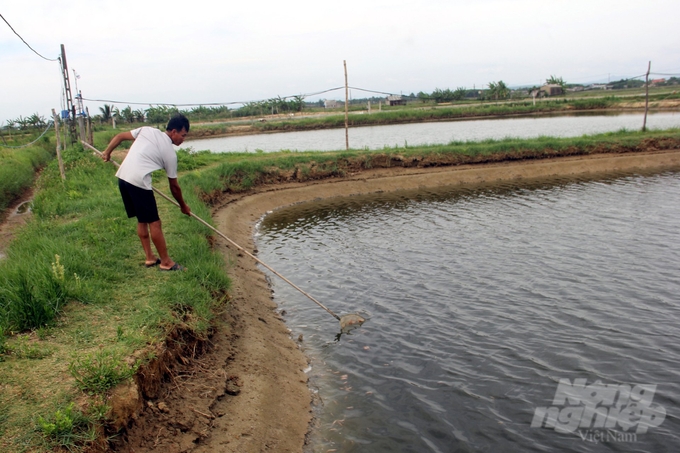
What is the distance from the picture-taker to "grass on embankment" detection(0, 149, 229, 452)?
3.19m

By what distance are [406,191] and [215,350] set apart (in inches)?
483

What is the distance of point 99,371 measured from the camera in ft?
11.6

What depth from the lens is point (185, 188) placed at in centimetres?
1136

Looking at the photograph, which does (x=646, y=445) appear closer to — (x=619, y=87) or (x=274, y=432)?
(x=274, y=432)

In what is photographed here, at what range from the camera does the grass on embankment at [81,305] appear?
3223 mm

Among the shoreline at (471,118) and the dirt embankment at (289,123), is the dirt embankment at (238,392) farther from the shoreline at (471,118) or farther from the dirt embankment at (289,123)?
the dirt embankment at (289,123)

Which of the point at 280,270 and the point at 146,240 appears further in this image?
the point at 280,270

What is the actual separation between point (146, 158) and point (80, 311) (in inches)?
76.2

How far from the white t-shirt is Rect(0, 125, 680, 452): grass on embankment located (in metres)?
1.10

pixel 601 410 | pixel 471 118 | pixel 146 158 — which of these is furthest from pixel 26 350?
pixel 471 118

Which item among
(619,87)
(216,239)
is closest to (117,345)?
(216,239)

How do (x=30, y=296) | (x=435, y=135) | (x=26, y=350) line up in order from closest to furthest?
(x=26, y=350), (x=30, y=296), (x=435, y=135)

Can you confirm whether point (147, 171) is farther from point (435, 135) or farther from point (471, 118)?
point (471, 118)

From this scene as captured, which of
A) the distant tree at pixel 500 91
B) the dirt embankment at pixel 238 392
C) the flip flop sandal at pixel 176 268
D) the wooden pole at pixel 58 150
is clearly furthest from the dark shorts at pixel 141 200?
the distant tree at pixel 500 91
